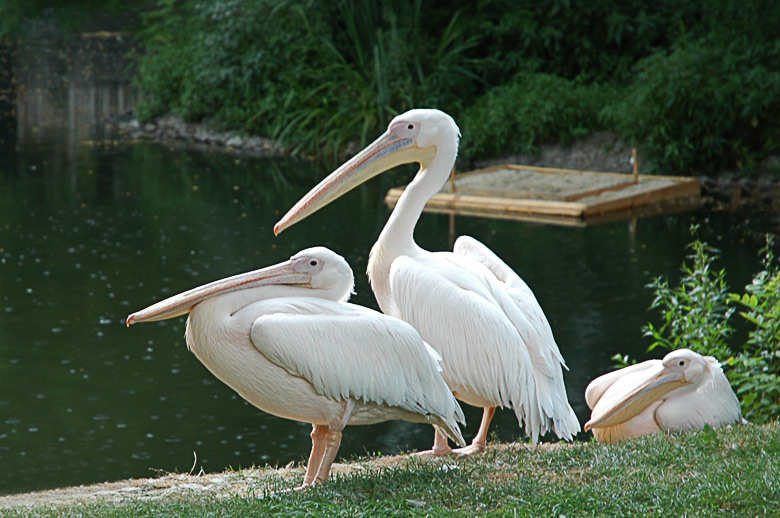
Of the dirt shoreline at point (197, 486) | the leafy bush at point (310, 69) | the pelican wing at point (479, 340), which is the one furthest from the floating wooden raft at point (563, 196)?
the dirt shoreline at point (197, 486)

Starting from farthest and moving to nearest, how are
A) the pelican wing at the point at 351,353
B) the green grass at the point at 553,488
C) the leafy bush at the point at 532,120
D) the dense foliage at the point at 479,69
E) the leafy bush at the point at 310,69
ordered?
1. the leafy bush at the point at 310,69
2. the leafy bush at the point at 532,120
3. the dense foliage at the point at 479,69
4. the pelican wing at the point at 351,353
5. the green grass at the point at 553,488

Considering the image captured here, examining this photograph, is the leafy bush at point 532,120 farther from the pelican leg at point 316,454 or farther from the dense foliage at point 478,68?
the pelican leg at point 316,454

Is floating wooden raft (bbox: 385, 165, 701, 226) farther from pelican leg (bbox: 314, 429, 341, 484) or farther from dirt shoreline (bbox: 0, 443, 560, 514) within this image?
pelican leg (bbox: 314, 429, 341, 484)

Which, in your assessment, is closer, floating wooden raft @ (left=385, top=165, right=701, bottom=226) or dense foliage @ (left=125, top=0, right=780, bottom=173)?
floating wooden raft @ (left=385, top=165, right=701, bottom=226)

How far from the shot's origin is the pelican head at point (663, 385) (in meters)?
4.18

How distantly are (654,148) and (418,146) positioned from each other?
8287 mm

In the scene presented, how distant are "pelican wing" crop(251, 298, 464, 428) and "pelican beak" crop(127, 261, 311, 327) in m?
0.09

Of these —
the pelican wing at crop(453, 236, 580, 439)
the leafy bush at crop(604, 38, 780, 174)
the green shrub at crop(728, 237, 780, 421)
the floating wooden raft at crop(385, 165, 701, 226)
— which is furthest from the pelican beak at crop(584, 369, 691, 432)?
the leafy bush at crop(604, 38, 780, 174)

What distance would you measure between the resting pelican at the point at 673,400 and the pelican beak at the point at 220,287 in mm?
1514

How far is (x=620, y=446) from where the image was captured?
3.63 metres

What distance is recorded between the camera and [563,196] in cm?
1027

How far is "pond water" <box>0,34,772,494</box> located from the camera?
5328 millimetres

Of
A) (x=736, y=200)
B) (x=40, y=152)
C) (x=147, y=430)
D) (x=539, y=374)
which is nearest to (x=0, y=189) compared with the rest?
(x=40, y=152)

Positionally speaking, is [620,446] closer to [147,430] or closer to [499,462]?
[499,462]
